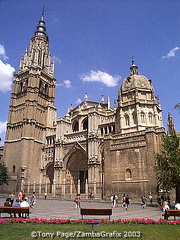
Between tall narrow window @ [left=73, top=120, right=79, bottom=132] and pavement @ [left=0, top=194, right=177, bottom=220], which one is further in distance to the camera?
tall narrow window @ [left=73, top=120, right=79, bottom=132]

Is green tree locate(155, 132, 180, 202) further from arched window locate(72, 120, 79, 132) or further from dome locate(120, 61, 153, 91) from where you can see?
arched window locate(72, 120, 79, 132)

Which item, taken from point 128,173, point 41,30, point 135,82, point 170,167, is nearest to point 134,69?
point 135,82

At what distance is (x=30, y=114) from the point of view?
43719mm

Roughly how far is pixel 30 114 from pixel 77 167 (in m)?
15.3

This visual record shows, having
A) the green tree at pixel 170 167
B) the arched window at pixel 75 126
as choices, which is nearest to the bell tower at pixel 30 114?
the arched window at pixel 75 126

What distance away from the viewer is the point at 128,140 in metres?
28.2

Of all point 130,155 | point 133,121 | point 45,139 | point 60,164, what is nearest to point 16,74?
point 45,139

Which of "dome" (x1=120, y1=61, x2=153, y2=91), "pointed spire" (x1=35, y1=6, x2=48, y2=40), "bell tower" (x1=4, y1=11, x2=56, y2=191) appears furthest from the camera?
"pointed spire" (x1=35, y1=6, x2=48, y2=40)

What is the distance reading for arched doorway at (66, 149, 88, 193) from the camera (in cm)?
3787

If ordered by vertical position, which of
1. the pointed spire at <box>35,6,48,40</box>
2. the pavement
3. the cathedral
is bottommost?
the pavement

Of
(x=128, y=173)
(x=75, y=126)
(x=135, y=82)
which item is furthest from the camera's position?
(x=75, y=126)

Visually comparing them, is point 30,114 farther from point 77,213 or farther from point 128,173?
point 77,213

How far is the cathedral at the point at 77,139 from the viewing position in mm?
26844

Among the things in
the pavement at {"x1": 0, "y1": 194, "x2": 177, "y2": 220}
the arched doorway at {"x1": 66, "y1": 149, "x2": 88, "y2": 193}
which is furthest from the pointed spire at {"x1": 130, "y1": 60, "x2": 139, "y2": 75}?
the pavement at {"x1": 0, "y1": 194, "x2": 177, "y2": 220}
